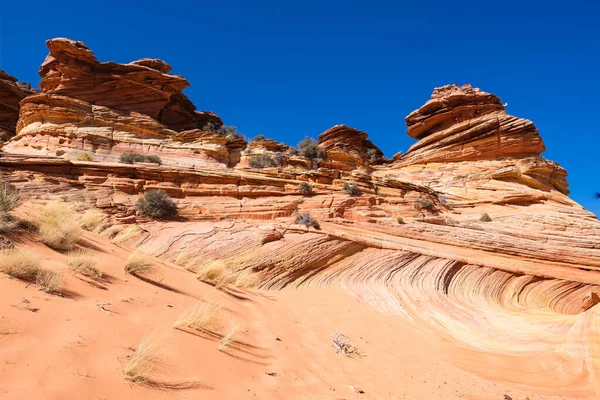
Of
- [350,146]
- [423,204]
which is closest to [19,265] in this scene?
[423,204]

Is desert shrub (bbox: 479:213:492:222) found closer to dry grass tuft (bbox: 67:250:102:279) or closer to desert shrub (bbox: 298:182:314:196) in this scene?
desert shrub (bbox: 298:182:314:196)

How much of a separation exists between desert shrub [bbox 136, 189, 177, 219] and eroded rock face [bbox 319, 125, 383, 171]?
19.1m

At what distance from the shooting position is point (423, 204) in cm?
1716

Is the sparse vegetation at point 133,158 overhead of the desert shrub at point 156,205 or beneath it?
overhead

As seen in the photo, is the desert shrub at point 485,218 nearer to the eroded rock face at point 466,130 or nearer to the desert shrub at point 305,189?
the desert shrub at point 305,189

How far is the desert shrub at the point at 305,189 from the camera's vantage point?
51.9ft

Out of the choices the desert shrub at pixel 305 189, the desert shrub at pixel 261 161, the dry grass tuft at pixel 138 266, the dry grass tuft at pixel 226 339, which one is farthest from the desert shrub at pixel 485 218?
the dry grass tuft at pixel 138 266

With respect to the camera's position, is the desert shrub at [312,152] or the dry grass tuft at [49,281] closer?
the dry grass tuft at [49,281]

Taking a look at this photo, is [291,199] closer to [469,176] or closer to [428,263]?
[428,263]

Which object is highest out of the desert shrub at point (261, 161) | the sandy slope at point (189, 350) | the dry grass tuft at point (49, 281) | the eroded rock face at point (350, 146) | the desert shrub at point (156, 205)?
the eroded rock face at point (350, 146)

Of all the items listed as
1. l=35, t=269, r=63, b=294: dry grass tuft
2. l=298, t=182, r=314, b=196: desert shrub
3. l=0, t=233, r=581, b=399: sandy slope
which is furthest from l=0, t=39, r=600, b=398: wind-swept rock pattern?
l=35, t=269, r=63, b=294: dry grass tuft

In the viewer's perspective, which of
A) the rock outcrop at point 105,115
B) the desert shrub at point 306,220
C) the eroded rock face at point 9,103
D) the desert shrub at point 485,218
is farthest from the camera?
the eroded rock face at point 9,103

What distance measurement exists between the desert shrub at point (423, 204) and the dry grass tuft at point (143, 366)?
602 inches

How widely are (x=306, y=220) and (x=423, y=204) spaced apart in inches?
283
